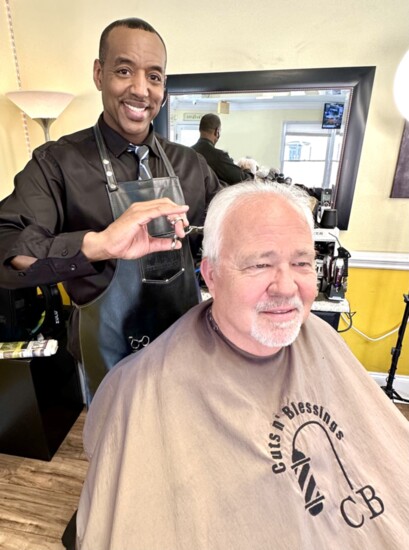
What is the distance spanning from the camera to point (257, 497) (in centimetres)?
76

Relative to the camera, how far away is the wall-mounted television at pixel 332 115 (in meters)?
1.80

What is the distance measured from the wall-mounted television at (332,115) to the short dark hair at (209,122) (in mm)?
566

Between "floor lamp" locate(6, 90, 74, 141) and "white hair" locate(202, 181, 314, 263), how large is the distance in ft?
4.54

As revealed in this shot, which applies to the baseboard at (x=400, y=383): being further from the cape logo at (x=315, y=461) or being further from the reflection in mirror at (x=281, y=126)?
the cape logo at (x=315, y=461)

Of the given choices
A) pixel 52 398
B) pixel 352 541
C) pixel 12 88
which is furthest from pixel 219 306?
pixel 12 88

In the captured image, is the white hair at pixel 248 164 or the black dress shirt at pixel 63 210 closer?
the black dress shirt at pixel 63 210

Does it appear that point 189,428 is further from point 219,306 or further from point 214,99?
point 214,99

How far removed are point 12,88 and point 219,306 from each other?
6.62 ft

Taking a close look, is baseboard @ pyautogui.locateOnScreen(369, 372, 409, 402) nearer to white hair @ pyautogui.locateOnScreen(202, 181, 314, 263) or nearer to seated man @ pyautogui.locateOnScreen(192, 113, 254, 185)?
seated man @ pyautogui.locateOnScreen(192, 113, 254, 185)

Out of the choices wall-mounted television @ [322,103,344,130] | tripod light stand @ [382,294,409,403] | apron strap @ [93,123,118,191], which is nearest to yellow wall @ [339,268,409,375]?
tripod light stand @ [382,294,409,403]

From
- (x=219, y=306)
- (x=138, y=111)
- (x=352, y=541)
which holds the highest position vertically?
(x=138, y=111)

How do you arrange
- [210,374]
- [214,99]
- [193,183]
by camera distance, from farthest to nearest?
[214,99] → [193,183] → [210,374]

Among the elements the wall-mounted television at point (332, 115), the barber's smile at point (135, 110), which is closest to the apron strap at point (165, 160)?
the barber's smile at point (135, 110)

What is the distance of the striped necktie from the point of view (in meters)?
1.14
